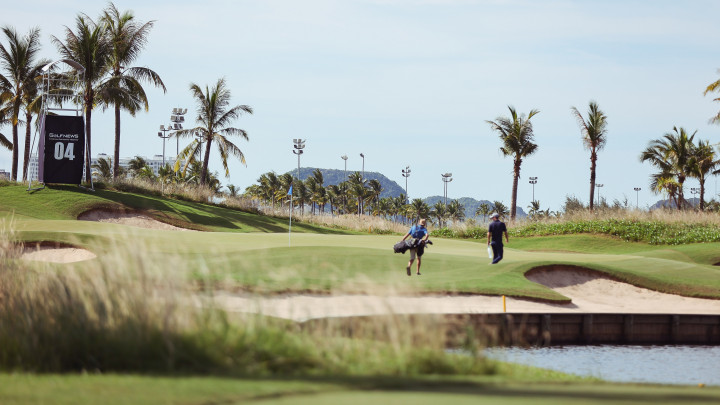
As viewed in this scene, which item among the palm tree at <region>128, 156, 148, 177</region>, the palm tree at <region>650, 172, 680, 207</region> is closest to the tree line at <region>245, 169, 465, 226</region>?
the palm tree at <region>128, 156, 148, 177</region>

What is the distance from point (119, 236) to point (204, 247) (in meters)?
2.98

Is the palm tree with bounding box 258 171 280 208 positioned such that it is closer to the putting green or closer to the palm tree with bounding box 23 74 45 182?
the palm tree with bounding box 23 74 45 182

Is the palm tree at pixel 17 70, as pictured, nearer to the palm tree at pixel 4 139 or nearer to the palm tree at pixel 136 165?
the palm tree at pixel 4 139

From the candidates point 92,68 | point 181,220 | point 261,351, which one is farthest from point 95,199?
point 261,351

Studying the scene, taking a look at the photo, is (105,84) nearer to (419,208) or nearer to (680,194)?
(680,194)

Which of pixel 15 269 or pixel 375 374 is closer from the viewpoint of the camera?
pixel 375 374

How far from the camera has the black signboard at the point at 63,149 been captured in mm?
45125

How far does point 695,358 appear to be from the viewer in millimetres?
18453

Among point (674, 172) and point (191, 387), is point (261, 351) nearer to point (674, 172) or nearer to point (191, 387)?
point (191, 387)

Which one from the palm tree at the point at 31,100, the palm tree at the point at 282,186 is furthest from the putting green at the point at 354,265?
the palm tree at the point at 282,186

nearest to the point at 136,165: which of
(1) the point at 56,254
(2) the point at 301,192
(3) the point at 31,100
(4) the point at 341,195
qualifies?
(2) the point at 301,192

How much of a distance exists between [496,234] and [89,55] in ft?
121

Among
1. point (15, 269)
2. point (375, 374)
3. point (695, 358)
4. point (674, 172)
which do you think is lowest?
point (695, 358)

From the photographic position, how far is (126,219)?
45.8m
